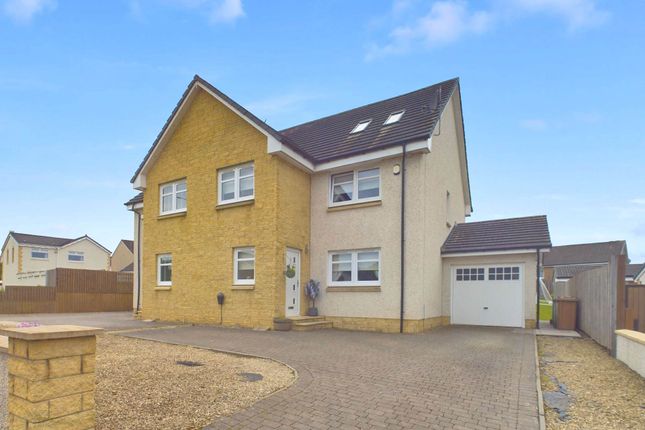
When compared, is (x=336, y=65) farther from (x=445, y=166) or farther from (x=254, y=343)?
(x=254, y=343)

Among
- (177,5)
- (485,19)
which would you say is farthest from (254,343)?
(485,19)

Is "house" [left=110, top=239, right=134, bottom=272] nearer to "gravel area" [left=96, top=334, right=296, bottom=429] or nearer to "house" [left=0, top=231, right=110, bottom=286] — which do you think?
"house" [left=0, top=231, right=110, bottom=286]

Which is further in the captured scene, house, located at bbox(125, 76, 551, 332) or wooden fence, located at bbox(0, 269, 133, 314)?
wooden fence, located at bbox(0, 269, 133, 314)

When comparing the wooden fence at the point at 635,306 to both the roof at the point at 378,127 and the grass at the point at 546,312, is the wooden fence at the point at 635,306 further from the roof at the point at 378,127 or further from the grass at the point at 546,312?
the grass at the point at 546,312

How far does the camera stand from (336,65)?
13.2 metres

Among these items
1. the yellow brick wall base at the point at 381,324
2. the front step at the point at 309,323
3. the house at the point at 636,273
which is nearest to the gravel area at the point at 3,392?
the front step at the point at 309,323

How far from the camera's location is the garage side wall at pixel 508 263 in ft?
46.1

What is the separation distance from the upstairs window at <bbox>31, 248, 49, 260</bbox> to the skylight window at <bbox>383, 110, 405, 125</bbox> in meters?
40.8

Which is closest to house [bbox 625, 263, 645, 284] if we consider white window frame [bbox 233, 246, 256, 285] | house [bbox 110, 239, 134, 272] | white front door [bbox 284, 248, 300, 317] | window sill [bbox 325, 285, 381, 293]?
window sill [bbox 325, 285, 381, 293]

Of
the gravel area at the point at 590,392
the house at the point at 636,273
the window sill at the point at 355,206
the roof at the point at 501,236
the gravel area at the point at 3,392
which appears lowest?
the house at the point at 636,273

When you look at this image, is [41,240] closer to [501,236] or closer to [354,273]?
[354,273]

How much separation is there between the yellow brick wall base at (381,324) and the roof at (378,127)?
18.2 feet

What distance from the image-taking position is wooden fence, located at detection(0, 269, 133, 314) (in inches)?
829

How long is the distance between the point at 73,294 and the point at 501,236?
73.4ft
